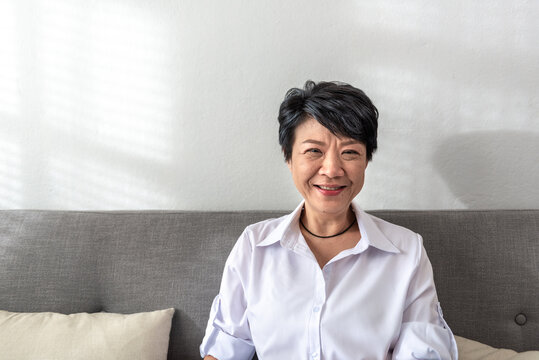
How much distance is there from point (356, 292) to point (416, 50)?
87 centimetres

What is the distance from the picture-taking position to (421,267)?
1320 mm

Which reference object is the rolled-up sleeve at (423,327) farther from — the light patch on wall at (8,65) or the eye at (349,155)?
the light patch on wall at (8,65)

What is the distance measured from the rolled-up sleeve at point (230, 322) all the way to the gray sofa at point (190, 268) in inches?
5.0

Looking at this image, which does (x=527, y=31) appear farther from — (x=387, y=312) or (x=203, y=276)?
(x=203, y=276)

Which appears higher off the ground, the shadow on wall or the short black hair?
the short black hair

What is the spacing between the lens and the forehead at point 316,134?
1.28 m

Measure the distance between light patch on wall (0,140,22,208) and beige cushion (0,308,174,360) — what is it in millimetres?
490

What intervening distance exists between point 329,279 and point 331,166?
0.30 meters

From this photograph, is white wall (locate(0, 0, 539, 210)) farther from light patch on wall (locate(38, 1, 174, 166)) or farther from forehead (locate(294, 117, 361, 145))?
forehead (locate(294, 117, 361, 145))

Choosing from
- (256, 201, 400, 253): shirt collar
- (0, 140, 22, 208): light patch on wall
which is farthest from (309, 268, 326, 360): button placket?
(0, 140, 22, 208): light patch on wall

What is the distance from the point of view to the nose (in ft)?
4.16

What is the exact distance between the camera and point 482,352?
4.55 feet

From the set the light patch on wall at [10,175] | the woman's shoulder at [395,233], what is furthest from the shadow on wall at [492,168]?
the light patch on wall at [10,175]

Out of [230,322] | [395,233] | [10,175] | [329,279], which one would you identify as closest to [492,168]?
[395,233]
